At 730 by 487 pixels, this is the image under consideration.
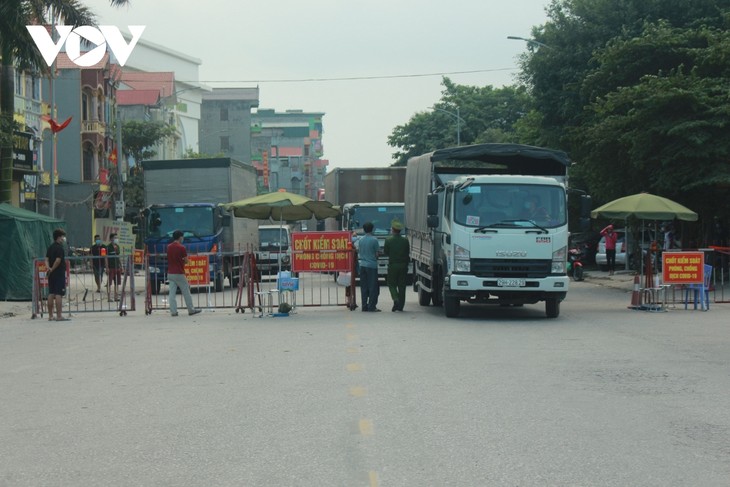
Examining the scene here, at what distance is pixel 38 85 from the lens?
48.3 meters

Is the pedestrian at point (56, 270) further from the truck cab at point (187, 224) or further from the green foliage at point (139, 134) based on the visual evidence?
the green foliage at point (139, 134)

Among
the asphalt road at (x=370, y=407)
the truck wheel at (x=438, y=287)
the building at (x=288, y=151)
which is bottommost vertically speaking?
the asphalt road at (x=370, y=407)

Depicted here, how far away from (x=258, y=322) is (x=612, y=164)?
1438cm

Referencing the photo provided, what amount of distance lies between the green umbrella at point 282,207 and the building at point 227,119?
117181mm

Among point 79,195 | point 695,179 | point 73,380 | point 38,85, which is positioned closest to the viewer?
point 73,380

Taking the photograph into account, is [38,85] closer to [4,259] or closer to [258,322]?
[4,259]

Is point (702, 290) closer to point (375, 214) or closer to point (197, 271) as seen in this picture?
point (197, 271)

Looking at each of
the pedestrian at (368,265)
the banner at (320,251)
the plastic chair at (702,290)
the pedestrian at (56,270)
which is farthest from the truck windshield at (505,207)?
the pedestrian at (56,270)

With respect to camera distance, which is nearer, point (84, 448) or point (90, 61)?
point (84, 448)

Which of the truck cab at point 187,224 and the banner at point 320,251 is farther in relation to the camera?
the truck cab at point 187,224

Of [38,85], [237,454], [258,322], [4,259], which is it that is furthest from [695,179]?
[38,85]

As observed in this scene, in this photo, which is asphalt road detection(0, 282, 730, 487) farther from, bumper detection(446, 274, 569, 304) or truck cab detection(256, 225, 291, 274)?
truck cab detection(256, 225, 291, 274)

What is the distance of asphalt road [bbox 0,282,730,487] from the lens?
7070 mm

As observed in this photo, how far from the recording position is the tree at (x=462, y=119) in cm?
7744
